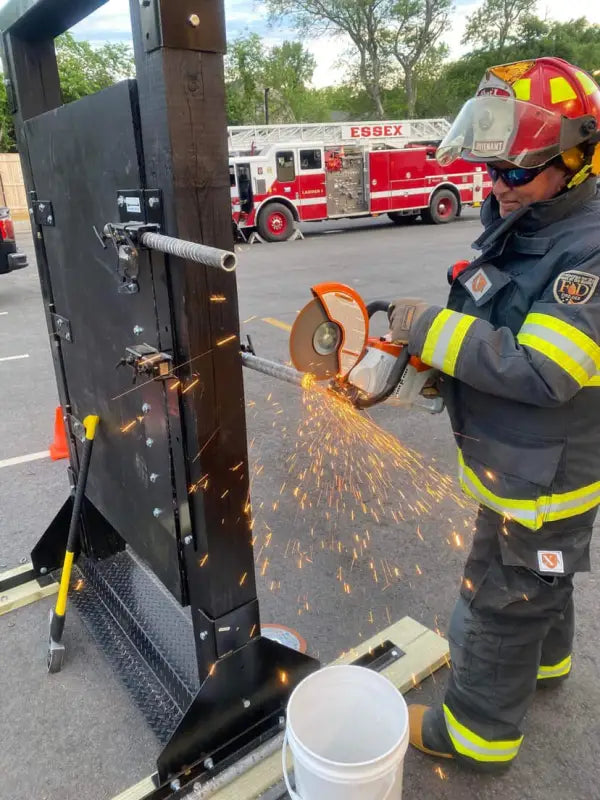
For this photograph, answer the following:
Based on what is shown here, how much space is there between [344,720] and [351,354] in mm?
1051

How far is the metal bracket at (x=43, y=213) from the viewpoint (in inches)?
92.5

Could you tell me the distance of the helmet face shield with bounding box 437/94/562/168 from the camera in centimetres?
160

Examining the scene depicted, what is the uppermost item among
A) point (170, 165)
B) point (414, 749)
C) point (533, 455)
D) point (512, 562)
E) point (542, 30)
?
point (542, 30)

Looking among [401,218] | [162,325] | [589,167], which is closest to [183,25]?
→ [162,325]

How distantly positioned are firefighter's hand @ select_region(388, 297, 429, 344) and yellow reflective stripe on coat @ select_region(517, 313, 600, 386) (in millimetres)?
324

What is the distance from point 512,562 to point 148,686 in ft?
4.71

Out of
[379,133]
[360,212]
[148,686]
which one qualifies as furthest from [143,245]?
[379,133]

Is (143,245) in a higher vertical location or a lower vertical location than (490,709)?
higher

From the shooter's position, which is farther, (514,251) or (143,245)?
(514,251)

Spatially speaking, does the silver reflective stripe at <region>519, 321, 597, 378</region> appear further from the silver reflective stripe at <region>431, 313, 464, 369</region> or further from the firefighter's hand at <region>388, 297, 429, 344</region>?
A: the firefighter's hand at <region>388, 297, 429, 344</region>

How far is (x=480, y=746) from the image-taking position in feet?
6.28

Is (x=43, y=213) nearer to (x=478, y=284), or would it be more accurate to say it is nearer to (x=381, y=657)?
(x=478, y=284)

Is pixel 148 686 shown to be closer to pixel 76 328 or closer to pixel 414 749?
pixel 414 749

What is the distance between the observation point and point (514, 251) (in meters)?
1.74
